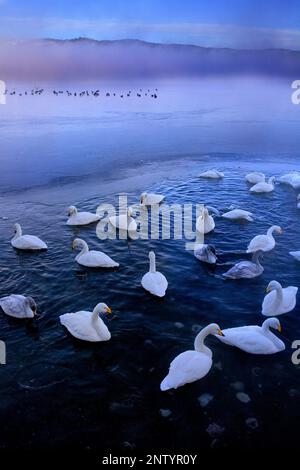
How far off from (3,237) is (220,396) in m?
9.61

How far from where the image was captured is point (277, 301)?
402 inches

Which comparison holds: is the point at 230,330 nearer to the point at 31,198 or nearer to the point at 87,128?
the point at 31,198

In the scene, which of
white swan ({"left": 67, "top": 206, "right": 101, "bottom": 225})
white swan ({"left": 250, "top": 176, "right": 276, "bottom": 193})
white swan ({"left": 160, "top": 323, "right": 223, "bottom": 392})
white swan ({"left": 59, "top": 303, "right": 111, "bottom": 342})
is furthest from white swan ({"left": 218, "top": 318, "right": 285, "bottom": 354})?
white swan ({"left": 250, "top": 176, "right": 276, "bottom": 193})

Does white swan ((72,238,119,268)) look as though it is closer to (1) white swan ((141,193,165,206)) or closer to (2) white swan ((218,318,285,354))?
(2) white swan ((218,318,285,354))

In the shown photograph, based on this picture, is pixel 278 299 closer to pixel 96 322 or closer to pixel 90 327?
pixel 96 322

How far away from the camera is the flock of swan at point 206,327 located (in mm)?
8438

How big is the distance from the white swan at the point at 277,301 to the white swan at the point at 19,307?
565 centimetres

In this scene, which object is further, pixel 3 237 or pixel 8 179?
pixel 8 179

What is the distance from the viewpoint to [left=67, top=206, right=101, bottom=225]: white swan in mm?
15258

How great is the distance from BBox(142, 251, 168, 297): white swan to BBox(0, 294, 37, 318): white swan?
9.60 ft

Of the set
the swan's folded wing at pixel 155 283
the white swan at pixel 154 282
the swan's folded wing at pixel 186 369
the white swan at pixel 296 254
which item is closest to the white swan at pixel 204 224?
the white swan at pixel 296 254

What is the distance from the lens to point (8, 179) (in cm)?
2033

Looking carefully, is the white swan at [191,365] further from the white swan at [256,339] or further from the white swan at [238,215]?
the white swan at [238,215]

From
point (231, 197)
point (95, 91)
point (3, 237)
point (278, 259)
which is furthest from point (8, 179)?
point (95, 91)
